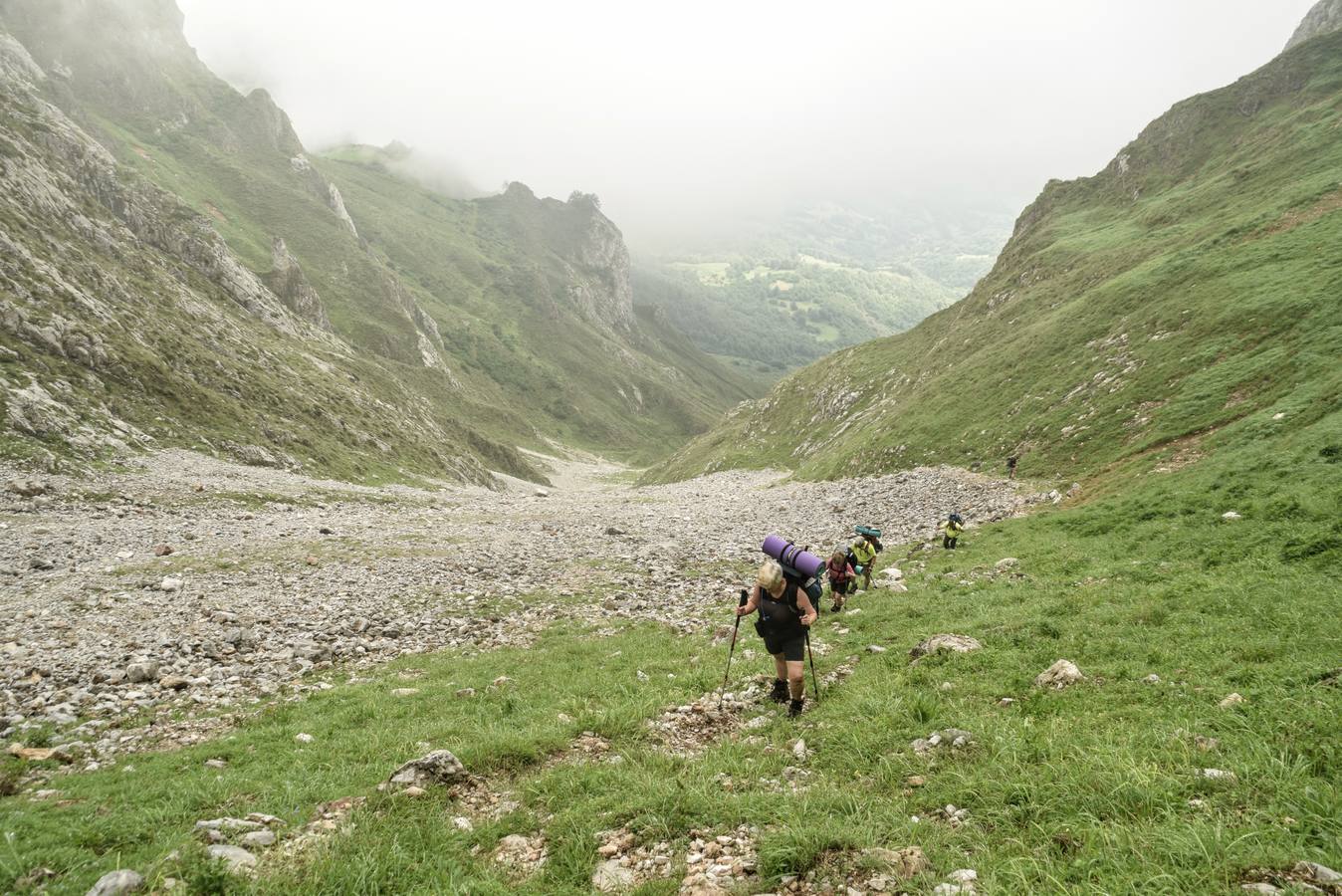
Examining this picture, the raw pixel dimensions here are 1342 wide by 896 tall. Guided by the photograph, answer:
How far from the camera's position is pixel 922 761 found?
863 cm

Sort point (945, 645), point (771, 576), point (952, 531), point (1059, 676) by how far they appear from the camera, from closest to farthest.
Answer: point (1059, 676) < point (771, 576) < point (945, 645) < point (952, 531)

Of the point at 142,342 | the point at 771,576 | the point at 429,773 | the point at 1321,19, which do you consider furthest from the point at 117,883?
the point at 1321,19

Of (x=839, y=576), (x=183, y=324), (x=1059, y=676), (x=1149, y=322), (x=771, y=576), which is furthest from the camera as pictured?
(x=183, y=324)

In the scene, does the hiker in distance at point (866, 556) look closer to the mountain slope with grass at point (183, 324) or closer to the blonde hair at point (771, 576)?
the blonde hair at point (771, 576)

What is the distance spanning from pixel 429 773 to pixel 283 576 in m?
18.3

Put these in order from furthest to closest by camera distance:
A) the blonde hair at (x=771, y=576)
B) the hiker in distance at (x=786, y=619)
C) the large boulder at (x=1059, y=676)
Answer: the hiker in distance at (x=786, y=619)
the blonde hair at (x=771, y=576)
the large boulder at (x=1059, y=676)

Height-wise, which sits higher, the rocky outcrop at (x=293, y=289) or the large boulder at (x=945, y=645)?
the rocky outcrop at (x=293, y=289)

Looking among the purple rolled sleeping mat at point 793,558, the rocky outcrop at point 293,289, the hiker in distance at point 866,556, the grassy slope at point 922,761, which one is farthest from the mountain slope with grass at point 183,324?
the hiker in distance at point 866,556

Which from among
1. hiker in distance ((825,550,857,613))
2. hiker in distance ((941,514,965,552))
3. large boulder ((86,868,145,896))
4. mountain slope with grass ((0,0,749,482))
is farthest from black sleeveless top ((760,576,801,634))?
mountain slope with grass ((0,0,749,482))

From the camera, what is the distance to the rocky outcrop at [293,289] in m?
116

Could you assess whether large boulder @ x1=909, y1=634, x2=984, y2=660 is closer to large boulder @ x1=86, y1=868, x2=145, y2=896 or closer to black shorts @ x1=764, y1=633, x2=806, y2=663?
black shorts @ x1=764, y1=633, x2=806, y2=663

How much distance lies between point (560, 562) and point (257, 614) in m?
12.6

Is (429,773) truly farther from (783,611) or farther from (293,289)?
(293,289)

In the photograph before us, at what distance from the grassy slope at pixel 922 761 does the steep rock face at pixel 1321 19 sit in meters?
116
